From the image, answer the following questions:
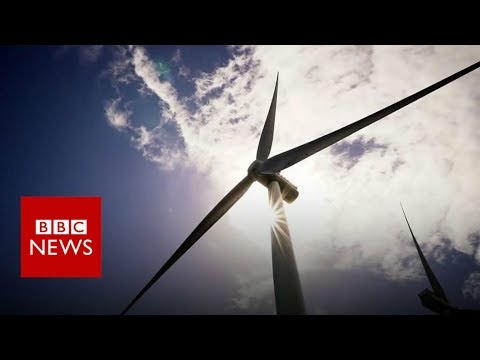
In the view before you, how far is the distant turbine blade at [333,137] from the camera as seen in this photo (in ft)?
38.3

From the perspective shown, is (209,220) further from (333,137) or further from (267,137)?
(333,137)

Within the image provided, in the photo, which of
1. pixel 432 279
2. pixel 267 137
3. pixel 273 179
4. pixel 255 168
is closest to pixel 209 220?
pixel 255 168

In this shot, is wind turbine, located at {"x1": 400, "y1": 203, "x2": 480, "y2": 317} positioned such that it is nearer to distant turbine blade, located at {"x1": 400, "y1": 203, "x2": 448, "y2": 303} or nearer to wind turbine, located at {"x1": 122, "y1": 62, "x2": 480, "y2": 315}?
distant turbine blade, located at {"x1": 400, "y1": 203, "x2": 448, "y2": 303}

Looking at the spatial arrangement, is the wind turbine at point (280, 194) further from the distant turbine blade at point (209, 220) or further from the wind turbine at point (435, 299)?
the wind turbine at point (435, 299)

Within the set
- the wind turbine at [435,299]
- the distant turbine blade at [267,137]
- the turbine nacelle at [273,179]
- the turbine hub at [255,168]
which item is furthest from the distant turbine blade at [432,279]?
the turbine hub at [255,168]

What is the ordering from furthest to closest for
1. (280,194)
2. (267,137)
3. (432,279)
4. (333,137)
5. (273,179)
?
(432,279)
(267,137)
(273,179)
(280,194)
(333,137)

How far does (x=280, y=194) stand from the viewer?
55.2 feet

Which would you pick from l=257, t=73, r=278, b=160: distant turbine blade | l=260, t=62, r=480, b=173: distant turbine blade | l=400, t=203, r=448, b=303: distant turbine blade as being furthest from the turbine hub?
l=400, t=203, r=448, b=303: distant turbine blade

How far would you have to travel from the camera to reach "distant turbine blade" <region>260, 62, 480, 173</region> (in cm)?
1167

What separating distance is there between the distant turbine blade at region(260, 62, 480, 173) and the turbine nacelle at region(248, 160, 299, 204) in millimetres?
410

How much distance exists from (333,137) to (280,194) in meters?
4.57
